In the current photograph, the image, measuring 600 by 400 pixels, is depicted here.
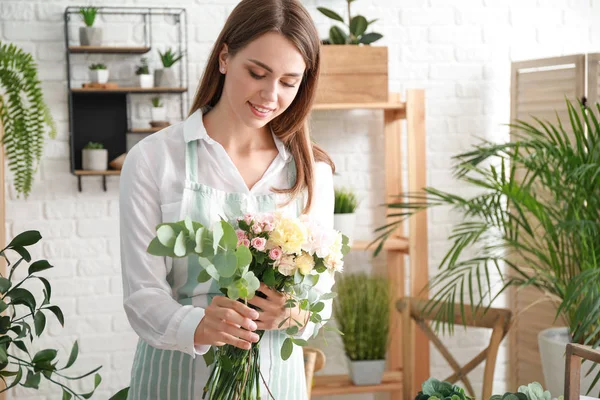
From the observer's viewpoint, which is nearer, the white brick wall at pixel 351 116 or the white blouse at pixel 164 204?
the white blouse at pixel 164 204

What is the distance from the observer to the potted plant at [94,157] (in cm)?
300

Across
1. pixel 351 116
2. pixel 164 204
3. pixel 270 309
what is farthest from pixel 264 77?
pixel 351 116

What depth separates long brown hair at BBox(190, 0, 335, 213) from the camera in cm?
144

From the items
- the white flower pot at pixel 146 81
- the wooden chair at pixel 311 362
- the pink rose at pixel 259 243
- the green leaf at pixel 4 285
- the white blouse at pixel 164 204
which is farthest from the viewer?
the white flower pot at pixel 146 81

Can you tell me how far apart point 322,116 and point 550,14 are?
3.87 feet

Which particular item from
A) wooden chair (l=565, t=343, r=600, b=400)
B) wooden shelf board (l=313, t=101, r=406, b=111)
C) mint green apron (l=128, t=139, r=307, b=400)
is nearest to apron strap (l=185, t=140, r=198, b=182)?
mint green apron (l=128, t=139, r=307, b=400)

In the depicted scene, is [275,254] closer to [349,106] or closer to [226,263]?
[226,263]

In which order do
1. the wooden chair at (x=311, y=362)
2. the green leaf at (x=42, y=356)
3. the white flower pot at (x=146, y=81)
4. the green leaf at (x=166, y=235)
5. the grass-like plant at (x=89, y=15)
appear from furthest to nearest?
the white flower pot at (x=146, y=81) → the grass-like plant at (x=89, y=15) → the wooden chair at (x=311, y=362) → the green leaf at (x=42, y=356) → the green leaf at (x=166, y=235)

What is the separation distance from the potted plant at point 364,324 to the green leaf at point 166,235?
1.98 metres

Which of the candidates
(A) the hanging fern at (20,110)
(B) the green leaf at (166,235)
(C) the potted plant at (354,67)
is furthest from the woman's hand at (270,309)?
(C) the potted plant at (354,67)

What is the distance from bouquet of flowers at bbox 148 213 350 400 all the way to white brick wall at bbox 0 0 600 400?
6.28 feet

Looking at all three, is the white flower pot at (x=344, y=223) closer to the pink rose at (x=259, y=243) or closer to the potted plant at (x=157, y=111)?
the potted plant at (x=157, y=111)

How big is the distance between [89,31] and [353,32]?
1049mm

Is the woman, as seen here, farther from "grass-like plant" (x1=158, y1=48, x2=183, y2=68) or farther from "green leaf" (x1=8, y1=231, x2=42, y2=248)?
"grass-like plant" (x1=158, y1=48, x2=183, y2=68)
